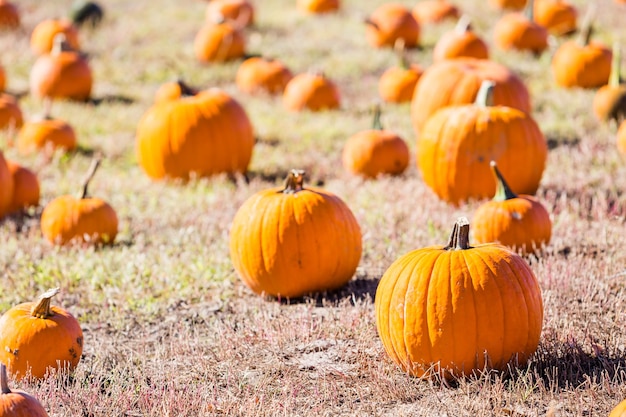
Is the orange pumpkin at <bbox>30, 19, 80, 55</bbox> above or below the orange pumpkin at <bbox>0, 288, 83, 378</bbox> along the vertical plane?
above

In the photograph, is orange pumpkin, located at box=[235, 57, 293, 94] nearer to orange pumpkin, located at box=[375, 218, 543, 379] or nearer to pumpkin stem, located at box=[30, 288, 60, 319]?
pumpkin stem, located at box=[30, 288, 60, 319]

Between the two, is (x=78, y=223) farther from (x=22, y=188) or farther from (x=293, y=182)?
(x=293, y=182)

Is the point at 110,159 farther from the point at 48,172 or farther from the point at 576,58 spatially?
the point at 576,58

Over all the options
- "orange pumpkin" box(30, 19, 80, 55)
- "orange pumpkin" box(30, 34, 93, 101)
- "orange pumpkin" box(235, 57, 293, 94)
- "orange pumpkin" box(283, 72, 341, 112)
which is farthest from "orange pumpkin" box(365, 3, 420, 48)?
"orange pumpkin" box(30, 19, 80, 55)

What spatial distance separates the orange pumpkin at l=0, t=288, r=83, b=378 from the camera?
449 cm

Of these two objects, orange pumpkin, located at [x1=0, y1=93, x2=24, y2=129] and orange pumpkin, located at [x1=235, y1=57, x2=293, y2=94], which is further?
orange pumpkin, located at [x1=235, y1=57, x2=293, y2=94]

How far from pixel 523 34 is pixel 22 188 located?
320 inches

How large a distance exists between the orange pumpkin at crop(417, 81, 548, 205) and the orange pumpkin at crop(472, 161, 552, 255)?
1.21 metres

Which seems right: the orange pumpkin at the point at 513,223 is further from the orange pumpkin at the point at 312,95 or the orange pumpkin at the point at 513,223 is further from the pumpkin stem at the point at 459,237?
the orange pumpkin at the point at 312,95

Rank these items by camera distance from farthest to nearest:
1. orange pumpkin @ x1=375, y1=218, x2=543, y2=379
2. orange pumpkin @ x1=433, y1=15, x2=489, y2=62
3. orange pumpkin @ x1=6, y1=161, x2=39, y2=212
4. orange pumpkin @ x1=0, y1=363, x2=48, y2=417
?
orange pumpkin @ x1=433, y1=15, x2=489, y2=62, orange pumpkin @ x1=6, y1=161, x2=39, y2=212, orange pumpkin @ x1=375, y1=218, x2=543, y2=379, orange pumpkin @ x1=0, y1=363, x2=48, y2=417

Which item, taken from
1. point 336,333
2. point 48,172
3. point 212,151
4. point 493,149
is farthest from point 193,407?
point 48,172

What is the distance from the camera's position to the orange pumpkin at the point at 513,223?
6008 mm

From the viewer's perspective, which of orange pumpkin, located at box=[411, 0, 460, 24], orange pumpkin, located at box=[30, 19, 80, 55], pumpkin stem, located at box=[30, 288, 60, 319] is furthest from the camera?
orange pumpkin, located at box=[411, 0, 460, 24]

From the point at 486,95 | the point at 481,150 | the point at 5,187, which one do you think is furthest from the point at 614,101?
the point at 5,187
